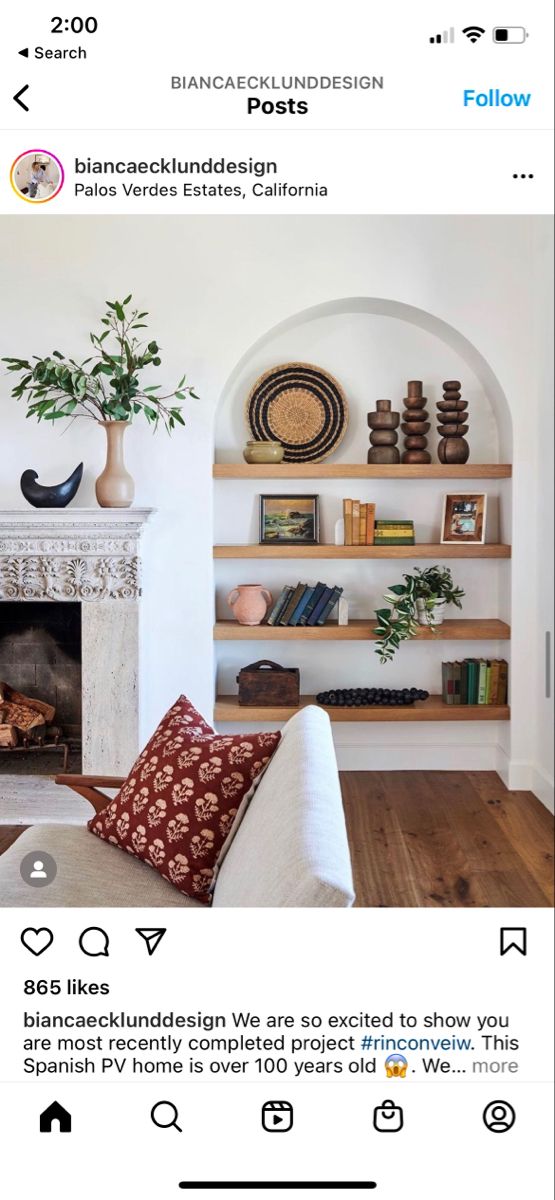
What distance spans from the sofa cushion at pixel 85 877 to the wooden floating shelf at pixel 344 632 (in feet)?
2.44

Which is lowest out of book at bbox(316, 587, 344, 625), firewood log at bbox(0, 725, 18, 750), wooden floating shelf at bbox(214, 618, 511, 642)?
firewood log at bbox(0, 725, 18, 750)

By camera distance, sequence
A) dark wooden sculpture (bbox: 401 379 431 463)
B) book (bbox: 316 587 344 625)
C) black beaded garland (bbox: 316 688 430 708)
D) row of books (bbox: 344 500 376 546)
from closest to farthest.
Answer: black beaded garland (bbox: 316 688 430 708)
book (bbox: 316 587 344 625)
row of books (bbox: 344 500 376 546)
dark wooden sculpture (bbox: 401 379 431 463)

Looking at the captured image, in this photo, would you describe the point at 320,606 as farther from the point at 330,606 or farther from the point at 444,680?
the point at 444,680

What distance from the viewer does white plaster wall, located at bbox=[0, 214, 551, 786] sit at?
1843mm

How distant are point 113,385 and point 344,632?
0.81m

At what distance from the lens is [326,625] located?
6.40 ft

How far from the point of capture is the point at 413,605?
6.30ft
